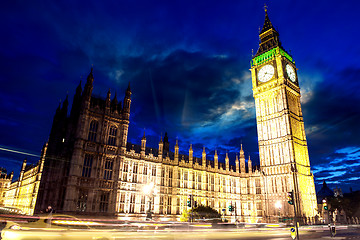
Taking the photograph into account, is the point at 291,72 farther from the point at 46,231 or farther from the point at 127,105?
the point at 46,231

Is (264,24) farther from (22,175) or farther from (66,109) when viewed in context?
(22,175)

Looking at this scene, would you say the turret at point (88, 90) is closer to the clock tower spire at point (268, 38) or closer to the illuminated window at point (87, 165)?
the illuminated window at point (87, 165)

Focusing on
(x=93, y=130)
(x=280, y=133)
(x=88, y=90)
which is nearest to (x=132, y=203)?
(x=93, y=130)

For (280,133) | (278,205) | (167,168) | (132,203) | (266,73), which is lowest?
(132,203)

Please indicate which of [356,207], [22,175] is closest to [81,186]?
[22,175]

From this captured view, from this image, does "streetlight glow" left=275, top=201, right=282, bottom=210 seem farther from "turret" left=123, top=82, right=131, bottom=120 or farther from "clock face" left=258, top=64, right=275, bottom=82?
"turret" left=123, top=82, right=131, bottom=120

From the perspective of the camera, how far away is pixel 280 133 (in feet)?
209

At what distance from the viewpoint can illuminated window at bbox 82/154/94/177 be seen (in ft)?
138

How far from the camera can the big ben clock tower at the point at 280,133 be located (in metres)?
58.7

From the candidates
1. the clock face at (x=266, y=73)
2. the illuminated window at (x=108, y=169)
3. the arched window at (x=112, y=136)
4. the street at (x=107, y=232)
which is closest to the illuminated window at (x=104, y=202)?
the illuminated window at (x=108, y=169)

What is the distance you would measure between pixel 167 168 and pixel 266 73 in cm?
4058

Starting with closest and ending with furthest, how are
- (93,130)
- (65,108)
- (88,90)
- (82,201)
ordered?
(82,201) < (93,130) < (88,90) < (65,108)

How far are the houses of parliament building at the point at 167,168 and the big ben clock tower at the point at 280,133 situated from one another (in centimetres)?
24

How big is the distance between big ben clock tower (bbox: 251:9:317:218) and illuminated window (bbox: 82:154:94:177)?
142 ft
